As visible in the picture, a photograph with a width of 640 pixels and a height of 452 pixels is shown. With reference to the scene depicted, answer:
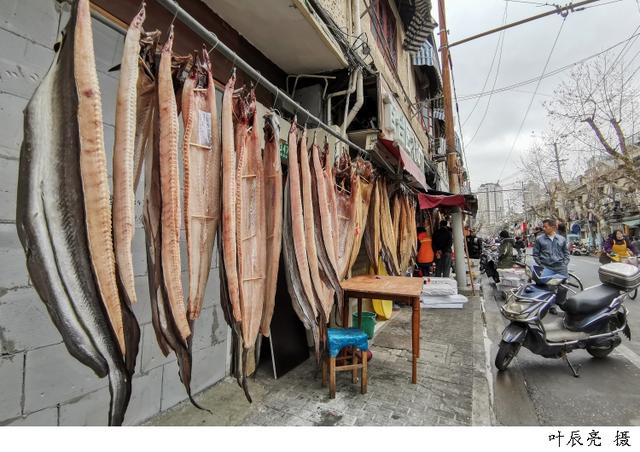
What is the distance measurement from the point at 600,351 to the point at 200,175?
19.8 ft

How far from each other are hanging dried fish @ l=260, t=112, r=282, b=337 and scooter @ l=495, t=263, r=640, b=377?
12.7 ft

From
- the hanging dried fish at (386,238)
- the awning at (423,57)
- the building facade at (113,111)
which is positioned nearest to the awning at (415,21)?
the awning at (423,57)

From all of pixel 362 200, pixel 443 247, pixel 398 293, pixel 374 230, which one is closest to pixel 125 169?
pixel 362 200

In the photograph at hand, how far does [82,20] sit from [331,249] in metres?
1.66

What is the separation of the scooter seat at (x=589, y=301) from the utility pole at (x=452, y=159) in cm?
443

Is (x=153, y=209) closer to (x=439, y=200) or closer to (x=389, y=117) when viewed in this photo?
(x=389, y=117)

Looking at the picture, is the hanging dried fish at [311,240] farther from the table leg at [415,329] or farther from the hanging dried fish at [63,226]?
the table leg at [415,329]

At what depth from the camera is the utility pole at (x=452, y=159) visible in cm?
895

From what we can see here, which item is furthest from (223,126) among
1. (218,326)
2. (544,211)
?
(544,211)

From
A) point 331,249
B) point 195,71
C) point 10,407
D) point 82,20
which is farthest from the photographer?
point 331,249

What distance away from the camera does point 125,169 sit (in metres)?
1.10

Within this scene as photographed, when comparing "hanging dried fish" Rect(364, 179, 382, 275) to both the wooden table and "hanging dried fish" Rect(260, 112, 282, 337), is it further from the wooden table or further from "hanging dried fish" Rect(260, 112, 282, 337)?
"hanging dried fish" Rect(260, 112, 282, 337)

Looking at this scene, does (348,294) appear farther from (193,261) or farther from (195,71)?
(195,71)

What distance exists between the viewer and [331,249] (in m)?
2.12
